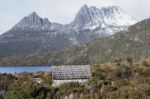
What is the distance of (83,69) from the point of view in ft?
368

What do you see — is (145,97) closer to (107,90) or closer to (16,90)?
(107,90)

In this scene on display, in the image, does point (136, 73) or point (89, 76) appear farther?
point (136, 73)

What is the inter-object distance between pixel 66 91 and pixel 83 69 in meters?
27.0

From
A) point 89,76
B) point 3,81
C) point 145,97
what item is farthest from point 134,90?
point 3,81

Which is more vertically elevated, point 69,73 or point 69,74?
point 69,73

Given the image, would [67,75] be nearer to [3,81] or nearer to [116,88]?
[3,81]

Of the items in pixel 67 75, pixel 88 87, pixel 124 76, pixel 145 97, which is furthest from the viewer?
pixel 124 76

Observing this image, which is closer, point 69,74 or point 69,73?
point 69,74

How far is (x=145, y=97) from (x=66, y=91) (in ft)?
49.4

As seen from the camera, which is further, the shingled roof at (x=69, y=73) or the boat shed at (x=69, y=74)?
the shingled roof at (x=69, y=73)

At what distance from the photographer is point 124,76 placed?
383 ft

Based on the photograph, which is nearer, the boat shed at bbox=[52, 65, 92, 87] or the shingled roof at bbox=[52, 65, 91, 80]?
the boat shed at bbox=[52, 65, 92, 87]

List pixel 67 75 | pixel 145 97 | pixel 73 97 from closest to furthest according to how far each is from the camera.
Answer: pixel 145 97, pixel 73 97, pixel 67 75

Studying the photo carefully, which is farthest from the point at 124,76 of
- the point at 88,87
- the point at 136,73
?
the point at 88,87
